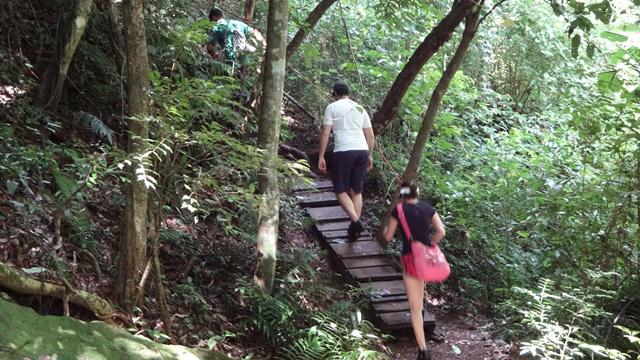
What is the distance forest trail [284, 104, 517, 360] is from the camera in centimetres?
695

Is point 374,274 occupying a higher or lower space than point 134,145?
lower

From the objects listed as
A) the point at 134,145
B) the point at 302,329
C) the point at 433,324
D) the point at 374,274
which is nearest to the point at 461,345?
the point at 433,324

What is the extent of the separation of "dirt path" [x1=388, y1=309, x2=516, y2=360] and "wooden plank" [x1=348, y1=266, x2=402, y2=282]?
848 millimetres

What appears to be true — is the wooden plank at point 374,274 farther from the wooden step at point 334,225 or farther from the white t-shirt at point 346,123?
the white t-shirt at point 346,123

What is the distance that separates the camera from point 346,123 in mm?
8180

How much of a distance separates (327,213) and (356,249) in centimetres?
103

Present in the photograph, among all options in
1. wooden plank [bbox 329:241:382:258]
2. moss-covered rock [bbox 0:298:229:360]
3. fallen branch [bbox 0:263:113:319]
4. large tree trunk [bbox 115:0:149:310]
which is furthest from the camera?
wooden plank [bbox 329:241:382:258]

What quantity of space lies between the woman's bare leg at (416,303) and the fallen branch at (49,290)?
3.18 metres

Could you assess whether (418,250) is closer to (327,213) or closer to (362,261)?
(362,261)

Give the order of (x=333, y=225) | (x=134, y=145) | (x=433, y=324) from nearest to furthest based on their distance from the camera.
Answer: (x=134, y=145)
(x=433, y=324)
(x=333, y=225)

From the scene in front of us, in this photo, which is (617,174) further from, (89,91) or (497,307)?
(89,91)

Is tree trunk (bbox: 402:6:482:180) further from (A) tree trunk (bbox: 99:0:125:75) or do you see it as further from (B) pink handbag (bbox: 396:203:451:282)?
(A) tree trunk (bbox: 99:0:125:75)

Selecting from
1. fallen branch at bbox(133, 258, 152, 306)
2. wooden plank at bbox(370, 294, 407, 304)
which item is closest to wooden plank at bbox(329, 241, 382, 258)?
wooden plank at bbox(370, 294, 407, 304)

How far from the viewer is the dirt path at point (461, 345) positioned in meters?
6.88
